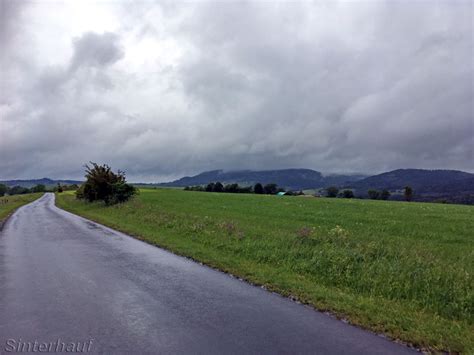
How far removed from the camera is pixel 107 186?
43438 millimetres

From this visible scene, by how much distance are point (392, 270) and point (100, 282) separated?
769 cm

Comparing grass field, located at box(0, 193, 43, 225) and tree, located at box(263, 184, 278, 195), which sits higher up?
tree, located at box(263, 184, 278, 195)

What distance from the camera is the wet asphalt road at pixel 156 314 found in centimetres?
573

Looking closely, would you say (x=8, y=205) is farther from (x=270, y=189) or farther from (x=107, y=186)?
(x=270, y=189)

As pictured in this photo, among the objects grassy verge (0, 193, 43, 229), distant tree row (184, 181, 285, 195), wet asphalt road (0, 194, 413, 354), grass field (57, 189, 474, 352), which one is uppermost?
distant tree row (184, 181, 285, 195)

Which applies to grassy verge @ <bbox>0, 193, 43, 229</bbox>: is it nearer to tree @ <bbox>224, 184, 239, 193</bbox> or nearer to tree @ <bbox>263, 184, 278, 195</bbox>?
tree @ <bbox>224, 184, 239, 193</bbox>

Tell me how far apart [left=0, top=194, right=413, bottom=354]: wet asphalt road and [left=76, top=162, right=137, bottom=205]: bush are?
100 feet

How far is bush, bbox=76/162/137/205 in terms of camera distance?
41.9 metres

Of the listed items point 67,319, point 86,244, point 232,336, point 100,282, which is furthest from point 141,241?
point 232,336

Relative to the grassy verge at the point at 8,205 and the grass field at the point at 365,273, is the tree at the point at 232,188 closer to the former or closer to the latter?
the grassy verge at the point at 8,205

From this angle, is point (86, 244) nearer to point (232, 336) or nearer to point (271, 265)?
point (271, 265)

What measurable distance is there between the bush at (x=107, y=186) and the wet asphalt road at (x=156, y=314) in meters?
30.6

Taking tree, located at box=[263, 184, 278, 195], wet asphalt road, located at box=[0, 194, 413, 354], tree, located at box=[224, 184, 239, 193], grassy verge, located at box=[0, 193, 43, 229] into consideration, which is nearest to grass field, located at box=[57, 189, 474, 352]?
wet asphalt road, located at box=[0, 194, 413, 354]

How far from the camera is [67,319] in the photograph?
6.69 m
